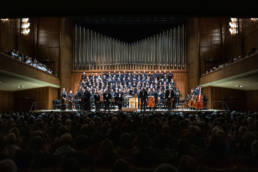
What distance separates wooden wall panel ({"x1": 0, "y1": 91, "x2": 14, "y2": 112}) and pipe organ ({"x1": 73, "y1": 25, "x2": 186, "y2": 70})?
4.76 m

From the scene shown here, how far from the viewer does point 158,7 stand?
15.1 ft

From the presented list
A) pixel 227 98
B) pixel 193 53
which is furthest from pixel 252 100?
pixel 193 53

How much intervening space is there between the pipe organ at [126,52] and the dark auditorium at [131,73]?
0.07m

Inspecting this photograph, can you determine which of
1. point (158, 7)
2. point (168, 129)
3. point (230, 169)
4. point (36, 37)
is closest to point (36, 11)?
point (158, 7)

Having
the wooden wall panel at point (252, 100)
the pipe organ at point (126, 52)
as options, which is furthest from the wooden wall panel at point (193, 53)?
the wooden wall panel at point (252, 100)

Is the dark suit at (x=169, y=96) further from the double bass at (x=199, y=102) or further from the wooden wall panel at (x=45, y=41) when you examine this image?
the wooden wall panel at (x=45, y=41)

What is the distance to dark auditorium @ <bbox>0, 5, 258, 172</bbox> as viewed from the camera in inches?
167

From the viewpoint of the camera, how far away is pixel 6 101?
12672mm

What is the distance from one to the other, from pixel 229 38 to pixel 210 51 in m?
1.31

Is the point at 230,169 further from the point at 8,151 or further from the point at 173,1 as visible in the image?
the point at 173,1

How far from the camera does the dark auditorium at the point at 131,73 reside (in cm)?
424

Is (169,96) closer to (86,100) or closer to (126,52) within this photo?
(86,100)

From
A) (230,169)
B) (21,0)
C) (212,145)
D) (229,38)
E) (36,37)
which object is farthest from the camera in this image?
(36,37)

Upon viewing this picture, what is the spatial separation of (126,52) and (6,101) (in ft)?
25.8
